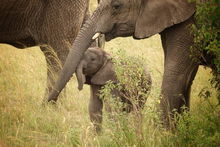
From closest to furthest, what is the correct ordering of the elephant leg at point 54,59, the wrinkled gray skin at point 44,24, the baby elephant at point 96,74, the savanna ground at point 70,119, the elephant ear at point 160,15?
the savanna ground at point 70,119
the elephant ear at point 160,15
the baby elephant at point 96,74
the wrinkled gray skin at point 44,24
the elephant leg at point 54,59

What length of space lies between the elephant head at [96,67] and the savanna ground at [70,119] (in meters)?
0.44

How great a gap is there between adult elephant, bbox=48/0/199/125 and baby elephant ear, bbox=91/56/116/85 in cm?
133

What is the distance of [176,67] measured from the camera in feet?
19.3

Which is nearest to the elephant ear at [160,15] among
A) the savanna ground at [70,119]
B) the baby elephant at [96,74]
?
the savanna ground at [70,119]

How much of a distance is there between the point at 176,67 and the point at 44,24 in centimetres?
245

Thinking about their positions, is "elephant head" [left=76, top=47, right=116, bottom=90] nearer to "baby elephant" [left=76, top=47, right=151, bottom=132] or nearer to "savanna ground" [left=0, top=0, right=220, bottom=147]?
"baby elephant" [left=76, top=47, right=151, bottom=132]

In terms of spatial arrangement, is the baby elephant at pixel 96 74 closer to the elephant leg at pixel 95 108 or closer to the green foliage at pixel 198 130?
the elephant leg at pixel 95 108

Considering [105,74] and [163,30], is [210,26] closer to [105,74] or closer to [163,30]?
[163,30]

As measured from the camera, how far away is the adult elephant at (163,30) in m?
5.86

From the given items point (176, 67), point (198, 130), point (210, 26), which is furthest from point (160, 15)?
point (198, 130)

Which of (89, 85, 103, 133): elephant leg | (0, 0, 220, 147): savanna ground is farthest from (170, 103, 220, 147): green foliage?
(89, 85, 103, 133): elephant leg

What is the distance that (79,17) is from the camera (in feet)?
26.2

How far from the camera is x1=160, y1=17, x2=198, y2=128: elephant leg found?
19.2ft

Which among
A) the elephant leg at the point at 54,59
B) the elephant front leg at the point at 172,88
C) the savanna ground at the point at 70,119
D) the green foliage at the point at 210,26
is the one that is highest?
the green foliage at the point at 210,26
